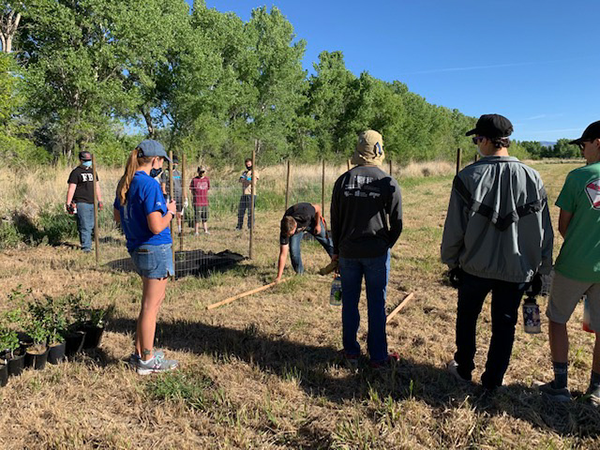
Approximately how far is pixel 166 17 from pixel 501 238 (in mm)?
25726

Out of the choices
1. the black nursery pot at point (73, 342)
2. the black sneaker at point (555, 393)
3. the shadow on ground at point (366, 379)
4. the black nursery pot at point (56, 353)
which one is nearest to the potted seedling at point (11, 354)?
the black nursery pot at point (56, 353)

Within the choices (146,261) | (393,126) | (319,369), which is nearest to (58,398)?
(146,261)

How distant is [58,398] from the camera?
2857 mm

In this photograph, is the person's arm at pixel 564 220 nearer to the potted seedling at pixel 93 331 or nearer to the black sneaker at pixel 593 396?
the black sneaker at pixel 593 396

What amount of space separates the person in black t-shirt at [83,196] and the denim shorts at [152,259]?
204 inches

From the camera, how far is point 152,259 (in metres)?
2.91

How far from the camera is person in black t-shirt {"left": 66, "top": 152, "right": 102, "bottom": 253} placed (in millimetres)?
7258

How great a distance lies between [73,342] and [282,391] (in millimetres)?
1967

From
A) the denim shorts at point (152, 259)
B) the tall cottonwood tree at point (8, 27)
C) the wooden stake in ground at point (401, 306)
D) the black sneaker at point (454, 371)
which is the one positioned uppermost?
the tall cottonwood tree at point (8, 27)

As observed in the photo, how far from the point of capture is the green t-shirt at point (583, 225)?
246 cm

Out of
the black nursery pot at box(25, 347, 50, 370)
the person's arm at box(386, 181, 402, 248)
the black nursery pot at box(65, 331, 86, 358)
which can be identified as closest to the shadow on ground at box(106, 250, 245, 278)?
the black nursery pot at box(65, 331, 86, 358)

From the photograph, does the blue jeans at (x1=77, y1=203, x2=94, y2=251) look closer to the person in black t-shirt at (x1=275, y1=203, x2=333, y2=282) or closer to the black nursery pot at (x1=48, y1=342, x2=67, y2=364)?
the person in black t-shirt at (x1=275, y1=203, x2=333, y2=282)

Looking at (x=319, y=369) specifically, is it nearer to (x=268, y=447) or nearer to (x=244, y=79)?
(x=268, y=447)

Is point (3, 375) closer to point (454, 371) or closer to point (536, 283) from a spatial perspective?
point (454, 371)
